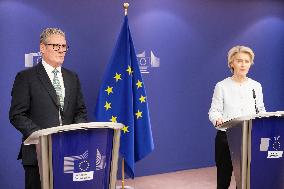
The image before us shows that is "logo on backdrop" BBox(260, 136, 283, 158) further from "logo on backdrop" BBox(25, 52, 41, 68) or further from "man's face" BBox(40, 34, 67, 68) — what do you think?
"logo on backdrop" BBox(25, 52, 41, 68)

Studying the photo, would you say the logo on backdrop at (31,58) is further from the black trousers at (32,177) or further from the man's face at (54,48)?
the black trousers at (32,177)

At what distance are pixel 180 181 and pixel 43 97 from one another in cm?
342

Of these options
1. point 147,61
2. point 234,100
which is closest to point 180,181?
point 147,61

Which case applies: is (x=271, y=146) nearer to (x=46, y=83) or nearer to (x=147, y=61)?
(x=46, y=83)

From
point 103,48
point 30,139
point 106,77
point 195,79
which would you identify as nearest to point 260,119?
point 30,139

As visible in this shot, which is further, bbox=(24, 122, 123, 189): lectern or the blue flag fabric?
the blue flag fabric

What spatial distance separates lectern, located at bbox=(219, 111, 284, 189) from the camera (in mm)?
2639

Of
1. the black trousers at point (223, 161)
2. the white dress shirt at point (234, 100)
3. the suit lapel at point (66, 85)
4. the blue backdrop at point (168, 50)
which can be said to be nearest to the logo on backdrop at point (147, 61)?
the blue backdrop at point (168, 50)

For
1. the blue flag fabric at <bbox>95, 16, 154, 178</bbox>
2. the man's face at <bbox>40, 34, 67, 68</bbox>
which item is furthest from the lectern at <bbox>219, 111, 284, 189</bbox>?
the blue flag fabric at <bbox>95, 16, 154, 178</bbox>

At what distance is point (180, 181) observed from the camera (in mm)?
5883

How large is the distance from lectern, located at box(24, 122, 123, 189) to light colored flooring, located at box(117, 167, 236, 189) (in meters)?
3.54

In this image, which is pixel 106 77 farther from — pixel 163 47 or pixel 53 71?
pixel 53 71

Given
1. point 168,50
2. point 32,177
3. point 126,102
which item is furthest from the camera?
point 168,50

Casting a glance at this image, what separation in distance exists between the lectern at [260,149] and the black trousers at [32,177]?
52.5 inches
